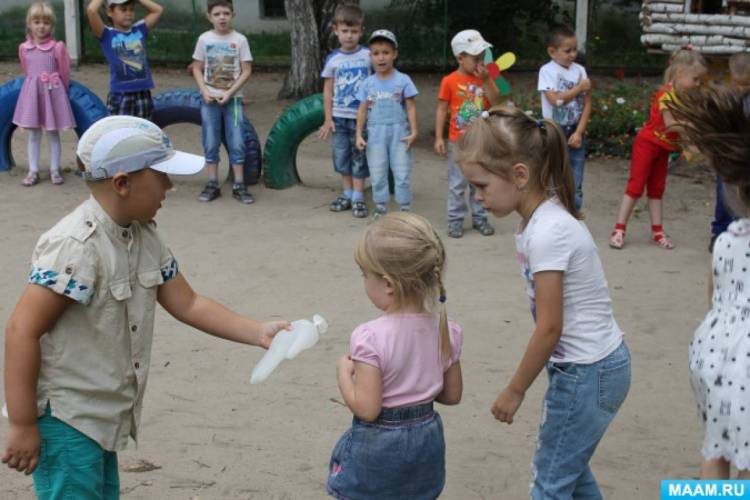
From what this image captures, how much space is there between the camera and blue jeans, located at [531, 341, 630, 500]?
312cm

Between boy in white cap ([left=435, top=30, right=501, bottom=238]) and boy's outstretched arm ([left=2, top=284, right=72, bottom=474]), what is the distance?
522 cm

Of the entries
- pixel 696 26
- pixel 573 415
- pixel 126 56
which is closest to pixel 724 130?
pixel 573 415

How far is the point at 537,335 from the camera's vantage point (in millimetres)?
3004

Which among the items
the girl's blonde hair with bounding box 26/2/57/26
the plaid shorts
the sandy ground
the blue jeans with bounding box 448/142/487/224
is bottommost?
the sandy ground

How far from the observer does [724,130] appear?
9.74 ft

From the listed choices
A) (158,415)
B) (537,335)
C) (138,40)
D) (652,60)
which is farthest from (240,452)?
(652,60)

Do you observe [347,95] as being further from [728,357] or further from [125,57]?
[728,357]

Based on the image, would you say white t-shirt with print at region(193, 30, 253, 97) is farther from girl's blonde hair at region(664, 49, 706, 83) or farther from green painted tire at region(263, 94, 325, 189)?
girl's blonde hair at region(664, 49, 706, 83)

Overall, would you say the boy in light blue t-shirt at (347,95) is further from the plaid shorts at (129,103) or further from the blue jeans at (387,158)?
the plaid shorts at (129,103)

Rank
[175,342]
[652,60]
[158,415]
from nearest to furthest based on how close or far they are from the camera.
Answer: [158,415] → [175,342] → [652,60]

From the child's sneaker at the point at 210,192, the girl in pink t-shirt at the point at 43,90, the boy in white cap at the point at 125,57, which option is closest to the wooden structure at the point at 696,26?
the child's sneaker at the point at 210,192

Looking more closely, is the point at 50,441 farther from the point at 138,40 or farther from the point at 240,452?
the point at 138,40

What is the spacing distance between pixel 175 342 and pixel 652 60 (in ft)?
43.8

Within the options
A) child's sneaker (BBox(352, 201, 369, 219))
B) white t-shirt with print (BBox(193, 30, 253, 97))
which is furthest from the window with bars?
child's sneaker (BBox(352, 201, 369, 219))
